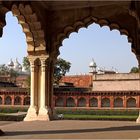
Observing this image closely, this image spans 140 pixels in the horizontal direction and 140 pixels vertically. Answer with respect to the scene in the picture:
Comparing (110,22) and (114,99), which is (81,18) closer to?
(110,22)

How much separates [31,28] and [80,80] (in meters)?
49.7

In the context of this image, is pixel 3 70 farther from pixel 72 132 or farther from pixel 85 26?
pixel 72 132

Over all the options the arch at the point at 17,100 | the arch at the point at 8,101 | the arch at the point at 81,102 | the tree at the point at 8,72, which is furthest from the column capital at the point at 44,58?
the tree at the point at 8,72

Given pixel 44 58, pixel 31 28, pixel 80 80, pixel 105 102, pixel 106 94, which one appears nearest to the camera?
pixel 31 28

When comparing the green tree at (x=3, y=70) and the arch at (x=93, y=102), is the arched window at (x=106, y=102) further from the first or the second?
the green tree at (x=3, y=70)

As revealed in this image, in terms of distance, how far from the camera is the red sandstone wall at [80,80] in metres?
59.7

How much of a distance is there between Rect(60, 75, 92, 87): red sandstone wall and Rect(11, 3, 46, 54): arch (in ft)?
154

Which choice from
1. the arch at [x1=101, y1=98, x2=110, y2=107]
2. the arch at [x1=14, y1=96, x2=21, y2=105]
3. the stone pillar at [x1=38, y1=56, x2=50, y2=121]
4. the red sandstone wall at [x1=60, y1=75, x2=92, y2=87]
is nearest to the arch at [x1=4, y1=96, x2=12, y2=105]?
the arch at [x1=14, y1=96, x2=21, y2=105]

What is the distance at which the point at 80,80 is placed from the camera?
61.2 meters

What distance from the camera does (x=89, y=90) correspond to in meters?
48.0

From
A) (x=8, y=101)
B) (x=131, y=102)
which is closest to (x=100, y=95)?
(x=131, y=102)

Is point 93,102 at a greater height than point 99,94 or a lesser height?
lesser

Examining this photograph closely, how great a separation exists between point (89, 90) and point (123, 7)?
36841 mm

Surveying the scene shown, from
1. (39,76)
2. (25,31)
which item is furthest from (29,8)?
(39,76)
